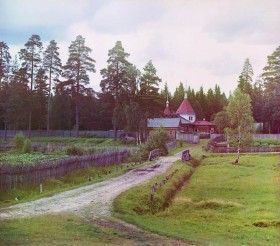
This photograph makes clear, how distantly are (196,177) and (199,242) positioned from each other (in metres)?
18.2

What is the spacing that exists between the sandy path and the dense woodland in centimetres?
2826

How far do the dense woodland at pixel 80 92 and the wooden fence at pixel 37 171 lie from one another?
22902 millimetres

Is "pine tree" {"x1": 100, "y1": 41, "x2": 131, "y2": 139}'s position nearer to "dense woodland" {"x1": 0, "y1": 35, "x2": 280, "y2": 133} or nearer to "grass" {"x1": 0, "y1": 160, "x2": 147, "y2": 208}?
"dense woodland" {"x1": 0, "y1": 35, "x2": 280, "y2": 133}

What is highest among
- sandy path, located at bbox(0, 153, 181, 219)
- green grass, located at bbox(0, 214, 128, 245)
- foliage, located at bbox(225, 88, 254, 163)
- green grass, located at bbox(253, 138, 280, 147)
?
foliage, located at bbox(225, 88, 254, 163)

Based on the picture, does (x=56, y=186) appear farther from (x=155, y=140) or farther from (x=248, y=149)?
(x=248, y=149)

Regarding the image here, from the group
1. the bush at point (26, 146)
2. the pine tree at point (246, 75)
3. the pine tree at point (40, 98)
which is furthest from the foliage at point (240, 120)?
the pine tree at point (246, 75)

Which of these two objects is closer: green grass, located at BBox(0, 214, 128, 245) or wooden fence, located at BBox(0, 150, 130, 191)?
green grass, located at BBox(0, 214, 128, 245)

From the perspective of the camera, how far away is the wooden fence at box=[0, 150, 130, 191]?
800 inches

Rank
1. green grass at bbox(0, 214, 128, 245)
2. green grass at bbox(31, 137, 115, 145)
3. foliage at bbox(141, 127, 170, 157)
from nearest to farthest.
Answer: green grass at bbox(0, 214, 128, 245), foliage at bbox(141, 127, 170, 157), green grass at bbox(31, 137, 115, 145)

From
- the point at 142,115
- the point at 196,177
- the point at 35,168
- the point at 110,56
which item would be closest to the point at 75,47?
the point at 110,56

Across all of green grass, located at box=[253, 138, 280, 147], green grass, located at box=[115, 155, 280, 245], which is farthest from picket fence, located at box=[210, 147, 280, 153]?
green grass, located at box=[115, 155, 280, 245]

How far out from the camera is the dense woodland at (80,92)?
53.4 meters

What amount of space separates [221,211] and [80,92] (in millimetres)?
43216

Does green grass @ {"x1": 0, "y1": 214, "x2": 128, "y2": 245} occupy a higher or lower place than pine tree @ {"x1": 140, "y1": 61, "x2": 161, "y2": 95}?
lower
